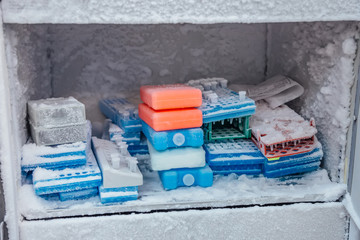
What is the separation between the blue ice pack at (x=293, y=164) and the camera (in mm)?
1115

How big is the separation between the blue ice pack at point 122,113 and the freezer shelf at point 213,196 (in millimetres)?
162

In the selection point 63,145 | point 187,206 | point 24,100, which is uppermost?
point 24,100

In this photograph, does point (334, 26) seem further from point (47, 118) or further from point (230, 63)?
point (47, 118)

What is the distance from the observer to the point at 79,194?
0.99 meters

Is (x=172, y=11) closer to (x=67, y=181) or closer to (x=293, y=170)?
(x=67, y=181)

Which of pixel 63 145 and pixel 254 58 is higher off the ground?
pixel 254 58

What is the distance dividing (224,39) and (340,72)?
535 mm

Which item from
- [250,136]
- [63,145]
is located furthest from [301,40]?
[63,145]

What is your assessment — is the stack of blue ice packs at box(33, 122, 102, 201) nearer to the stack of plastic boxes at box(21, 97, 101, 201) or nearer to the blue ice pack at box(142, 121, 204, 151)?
the stack of plastic boxes at box(21, 97, 101, 201)

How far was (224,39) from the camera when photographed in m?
Answer: 1.49

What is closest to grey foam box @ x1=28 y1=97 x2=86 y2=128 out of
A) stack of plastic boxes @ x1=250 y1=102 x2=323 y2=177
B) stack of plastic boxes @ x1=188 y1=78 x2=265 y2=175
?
stack of plastic boxes @ x1=188 y1=78 x2=265 y2=175

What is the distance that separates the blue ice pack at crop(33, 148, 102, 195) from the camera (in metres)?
0.94

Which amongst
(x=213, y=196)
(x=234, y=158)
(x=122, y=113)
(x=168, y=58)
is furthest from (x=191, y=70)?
(x=213, y=196)

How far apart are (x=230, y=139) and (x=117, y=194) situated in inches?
16.3
